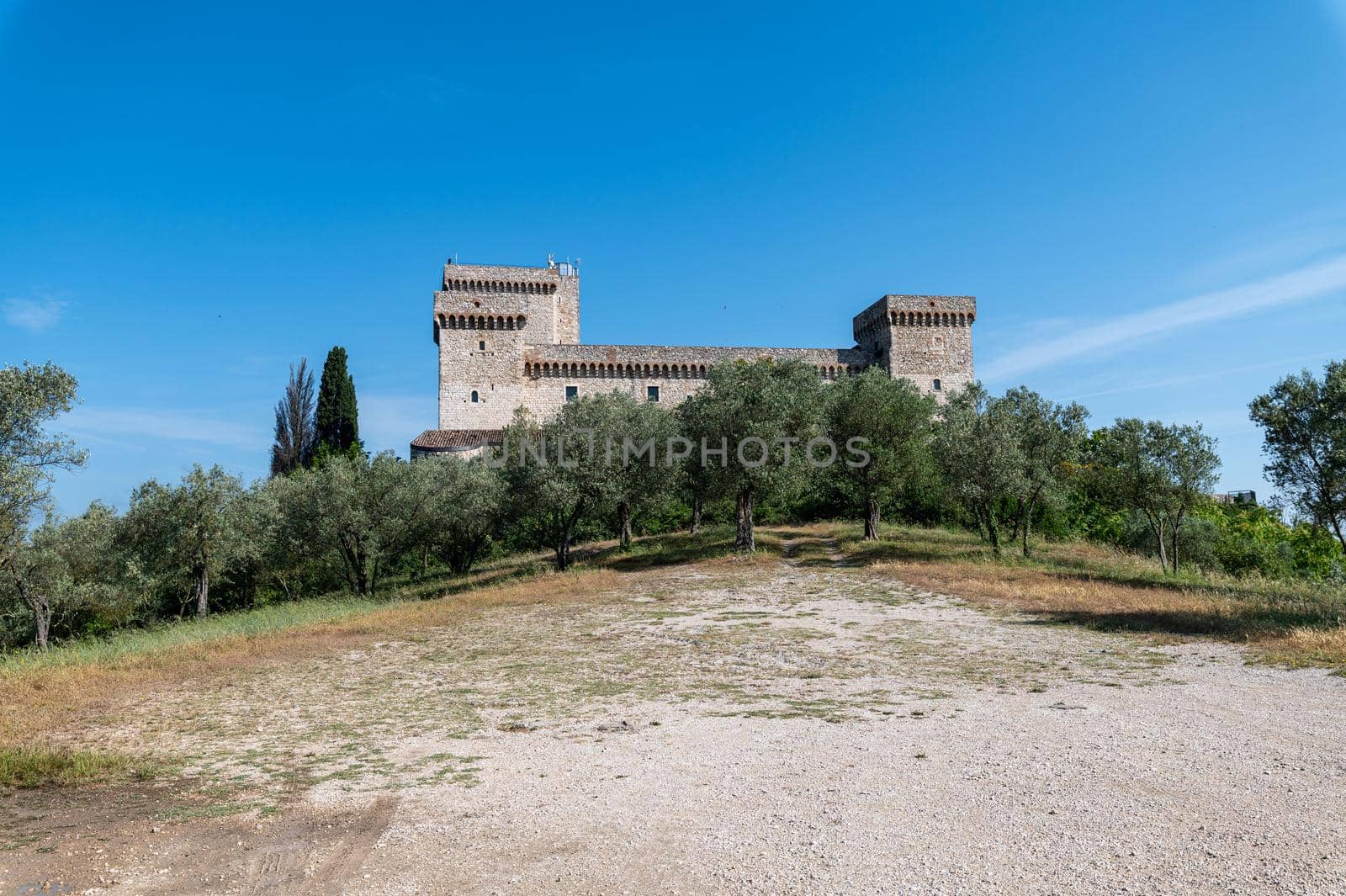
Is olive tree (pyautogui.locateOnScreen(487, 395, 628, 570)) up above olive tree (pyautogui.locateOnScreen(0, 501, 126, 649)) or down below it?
above

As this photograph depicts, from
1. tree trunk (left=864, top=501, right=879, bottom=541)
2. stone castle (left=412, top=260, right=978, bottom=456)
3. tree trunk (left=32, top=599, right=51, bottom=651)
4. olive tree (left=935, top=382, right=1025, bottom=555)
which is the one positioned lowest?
tree trunk (left=32, top=599, right=51, bottom=651)

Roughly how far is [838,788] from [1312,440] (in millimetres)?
21211

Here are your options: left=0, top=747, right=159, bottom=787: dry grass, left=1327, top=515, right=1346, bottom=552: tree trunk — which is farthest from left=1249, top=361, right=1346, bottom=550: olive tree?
left=0, top=747, right=159, bottom=787: dry grass

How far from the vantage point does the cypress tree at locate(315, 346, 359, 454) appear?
55.0 metres

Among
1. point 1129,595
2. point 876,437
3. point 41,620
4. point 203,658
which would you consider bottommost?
point 41,620

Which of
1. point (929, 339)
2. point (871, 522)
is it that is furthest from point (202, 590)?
point (929, 339)

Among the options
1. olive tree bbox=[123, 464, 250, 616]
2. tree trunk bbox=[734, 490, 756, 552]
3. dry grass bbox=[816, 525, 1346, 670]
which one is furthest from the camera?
tree trunk bbox=[734, 490, 756, 552]

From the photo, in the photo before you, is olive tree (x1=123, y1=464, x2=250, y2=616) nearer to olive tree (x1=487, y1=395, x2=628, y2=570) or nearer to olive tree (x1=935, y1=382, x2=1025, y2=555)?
olive tree (x1=487, y1=395, x2=628, y2=570)

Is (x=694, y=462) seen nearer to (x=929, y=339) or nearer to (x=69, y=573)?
(x=69, y=573)

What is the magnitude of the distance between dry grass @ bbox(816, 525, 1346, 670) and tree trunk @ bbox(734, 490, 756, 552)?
12.3 feet

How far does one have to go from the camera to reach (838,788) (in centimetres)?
686

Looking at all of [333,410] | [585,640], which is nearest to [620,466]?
[585,640]

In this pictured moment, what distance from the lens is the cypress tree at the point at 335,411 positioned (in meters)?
55.0

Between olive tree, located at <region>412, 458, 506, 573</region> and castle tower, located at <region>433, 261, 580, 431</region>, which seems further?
castle tower, located at <region>433, 261, 580, 431</region>
